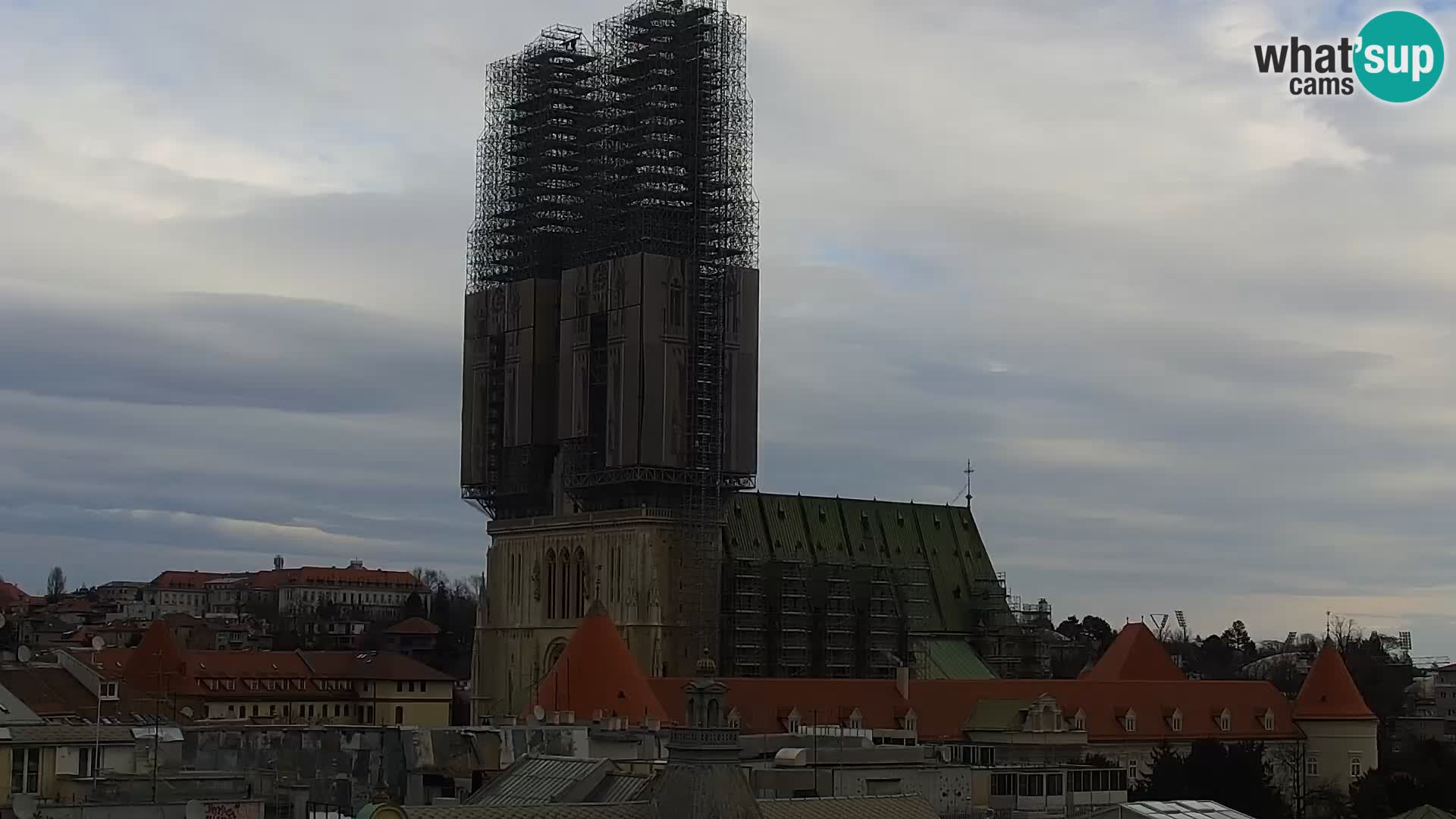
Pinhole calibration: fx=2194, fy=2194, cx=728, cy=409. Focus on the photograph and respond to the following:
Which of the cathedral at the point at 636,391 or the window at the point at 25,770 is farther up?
the cathedral at the point at 636,391

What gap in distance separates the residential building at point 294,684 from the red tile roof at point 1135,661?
125 feet

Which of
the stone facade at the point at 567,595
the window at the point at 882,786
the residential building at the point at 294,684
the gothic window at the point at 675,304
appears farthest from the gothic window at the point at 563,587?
the window at the point at 882,786

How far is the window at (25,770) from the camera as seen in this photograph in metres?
52.2

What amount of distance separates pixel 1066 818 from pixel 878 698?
31.5 m

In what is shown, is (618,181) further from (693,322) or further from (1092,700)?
(1092,700)

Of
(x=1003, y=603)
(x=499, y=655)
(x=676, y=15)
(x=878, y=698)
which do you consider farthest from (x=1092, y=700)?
(x=676, y=15)

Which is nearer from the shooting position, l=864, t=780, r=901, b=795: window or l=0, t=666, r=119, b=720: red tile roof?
l=864, t=780, r=901, b=795: window

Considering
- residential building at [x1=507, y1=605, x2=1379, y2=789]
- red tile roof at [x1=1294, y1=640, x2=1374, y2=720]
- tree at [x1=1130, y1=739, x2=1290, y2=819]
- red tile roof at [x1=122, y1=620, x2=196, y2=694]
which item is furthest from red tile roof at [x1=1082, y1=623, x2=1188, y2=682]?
red tile roof at [x1=122, y1=620, x2=196, y2=694]

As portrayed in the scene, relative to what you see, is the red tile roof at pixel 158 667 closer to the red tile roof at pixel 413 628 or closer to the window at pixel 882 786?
the window at pixel 882 786

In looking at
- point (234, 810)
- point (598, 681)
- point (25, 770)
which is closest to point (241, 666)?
point (598, 681)

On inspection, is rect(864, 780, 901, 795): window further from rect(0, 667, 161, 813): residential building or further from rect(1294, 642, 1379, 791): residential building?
rect(1294, 642, 1379, 791): residential building

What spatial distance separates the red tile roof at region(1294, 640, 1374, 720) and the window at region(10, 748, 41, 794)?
3190 inches

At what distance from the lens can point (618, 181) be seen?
115375 millimetres

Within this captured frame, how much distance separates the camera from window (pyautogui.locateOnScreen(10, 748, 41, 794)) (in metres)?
52.2
